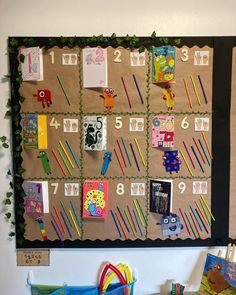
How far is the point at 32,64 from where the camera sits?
1469mm

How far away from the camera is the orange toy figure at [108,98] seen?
148 cm

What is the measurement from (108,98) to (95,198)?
0.52m

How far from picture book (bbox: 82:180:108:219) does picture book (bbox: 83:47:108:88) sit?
1.64 ft

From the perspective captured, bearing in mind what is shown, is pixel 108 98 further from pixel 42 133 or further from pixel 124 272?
pixel 124 272

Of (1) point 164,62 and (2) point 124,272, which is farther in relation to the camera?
(2) point 124,272

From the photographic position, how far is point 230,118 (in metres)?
1.50

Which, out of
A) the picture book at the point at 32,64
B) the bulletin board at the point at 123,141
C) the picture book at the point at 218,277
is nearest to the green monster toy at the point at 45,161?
the bulletin board at the point at 123,141

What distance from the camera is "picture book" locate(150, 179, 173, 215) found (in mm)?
1509

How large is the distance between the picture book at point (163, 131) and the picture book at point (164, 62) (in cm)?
20

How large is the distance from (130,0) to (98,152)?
786 millimetres

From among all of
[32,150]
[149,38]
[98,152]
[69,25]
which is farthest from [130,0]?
[32,150]

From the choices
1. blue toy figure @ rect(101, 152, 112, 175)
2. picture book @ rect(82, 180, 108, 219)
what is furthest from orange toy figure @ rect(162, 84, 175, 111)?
picture book @ rect(82, 180, 108, 219)

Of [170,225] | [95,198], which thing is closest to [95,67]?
[95,198]

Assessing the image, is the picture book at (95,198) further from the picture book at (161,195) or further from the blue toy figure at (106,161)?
the picture book at (161,195)
